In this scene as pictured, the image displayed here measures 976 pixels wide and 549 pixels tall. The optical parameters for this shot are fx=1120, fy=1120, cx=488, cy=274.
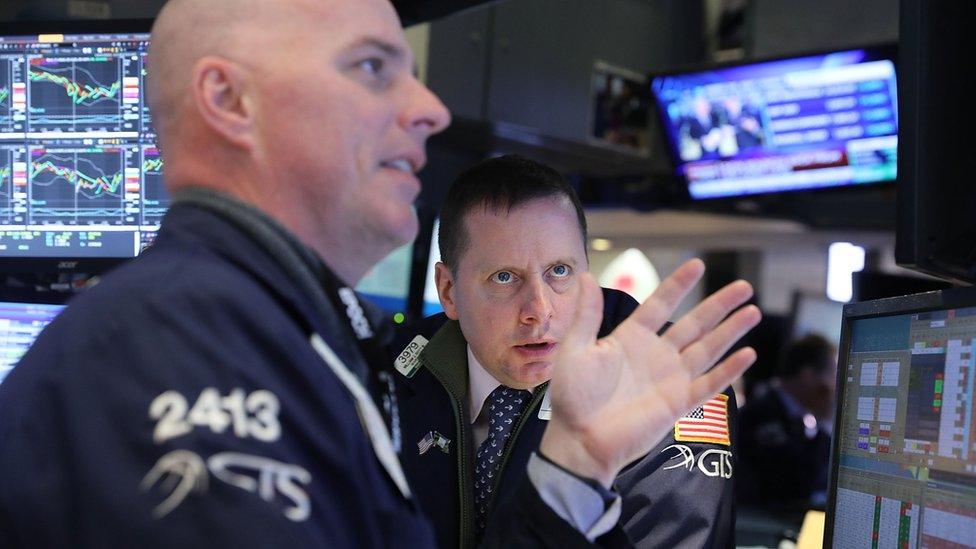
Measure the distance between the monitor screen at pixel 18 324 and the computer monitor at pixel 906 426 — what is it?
1350 millimetres

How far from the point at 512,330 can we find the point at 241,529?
1.09 metres

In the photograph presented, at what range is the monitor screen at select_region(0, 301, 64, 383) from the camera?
1968mm

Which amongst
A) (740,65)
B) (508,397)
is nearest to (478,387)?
(508,397)

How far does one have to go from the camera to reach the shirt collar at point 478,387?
1.99 metres

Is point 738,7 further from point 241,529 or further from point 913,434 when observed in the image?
point 241,529

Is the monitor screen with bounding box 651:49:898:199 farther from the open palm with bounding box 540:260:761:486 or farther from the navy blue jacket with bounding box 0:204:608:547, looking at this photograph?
the navy blue jacket with bounding box 0:204:608:547

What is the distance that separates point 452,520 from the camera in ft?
6.15

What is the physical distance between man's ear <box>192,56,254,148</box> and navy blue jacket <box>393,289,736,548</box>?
780 millimetres

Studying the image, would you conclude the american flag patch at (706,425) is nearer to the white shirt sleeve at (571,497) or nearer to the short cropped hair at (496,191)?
the short cropped hair at (496,191)

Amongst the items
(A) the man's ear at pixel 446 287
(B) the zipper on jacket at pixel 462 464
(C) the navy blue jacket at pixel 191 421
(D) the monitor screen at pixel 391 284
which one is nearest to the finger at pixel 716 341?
(C) the navy blue jacket at pixel 191 421

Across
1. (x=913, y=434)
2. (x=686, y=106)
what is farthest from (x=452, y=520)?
(x=686, y=106)

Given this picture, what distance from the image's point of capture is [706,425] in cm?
190

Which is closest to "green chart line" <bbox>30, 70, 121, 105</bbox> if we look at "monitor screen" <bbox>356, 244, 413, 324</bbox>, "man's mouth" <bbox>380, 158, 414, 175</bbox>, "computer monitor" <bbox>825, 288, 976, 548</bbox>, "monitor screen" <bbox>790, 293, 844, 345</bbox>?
"man's mouth" <bbox>380, 158, 414, 175</bbox>

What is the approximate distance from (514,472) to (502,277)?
1.16 ft
